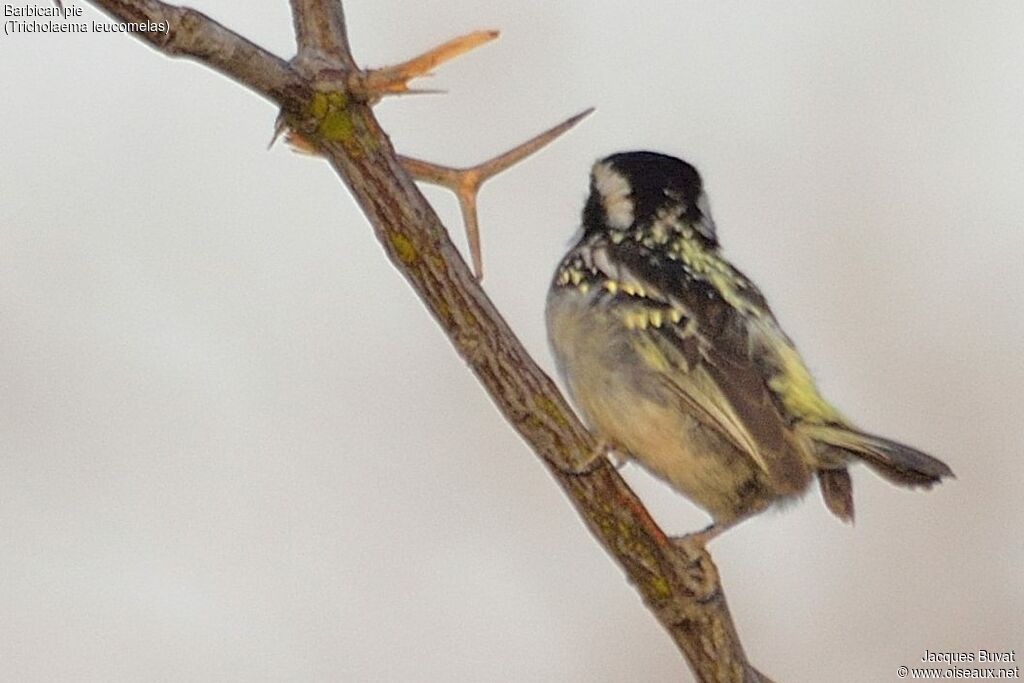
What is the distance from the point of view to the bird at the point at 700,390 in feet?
6.77

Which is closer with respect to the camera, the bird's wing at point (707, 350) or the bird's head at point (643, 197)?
the bird's wing at point (707, 350)

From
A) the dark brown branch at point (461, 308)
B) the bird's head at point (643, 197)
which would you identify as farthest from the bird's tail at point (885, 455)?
the bird's head at point (643, 197)

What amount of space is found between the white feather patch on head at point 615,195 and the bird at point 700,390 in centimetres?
12

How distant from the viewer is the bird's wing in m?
2.04

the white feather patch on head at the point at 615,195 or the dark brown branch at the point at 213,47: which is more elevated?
the white feather patch on head at the point at 615,195

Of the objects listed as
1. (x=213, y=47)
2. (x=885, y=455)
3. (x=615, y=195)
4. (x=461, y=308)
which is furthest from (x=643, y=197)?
(x=213, y=47)

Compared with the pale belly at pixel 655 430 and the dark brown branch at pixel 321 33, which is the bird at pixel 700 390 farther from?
the dark brown branch at pixel 321 33

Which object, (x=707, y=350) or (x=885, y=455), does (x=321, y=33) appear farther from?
(x=885, y=455)

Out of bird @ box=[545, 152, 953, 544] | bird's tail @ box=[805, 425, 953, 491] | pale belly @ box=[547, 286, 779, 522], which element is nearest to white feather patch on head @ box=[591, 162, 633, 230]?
bird @ box=[545, 152, 953, 544]

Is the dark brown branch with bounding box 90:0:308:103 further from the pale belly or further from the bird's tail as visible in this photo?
the bird's tail

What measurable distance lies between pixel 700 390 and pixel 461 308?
723 mm

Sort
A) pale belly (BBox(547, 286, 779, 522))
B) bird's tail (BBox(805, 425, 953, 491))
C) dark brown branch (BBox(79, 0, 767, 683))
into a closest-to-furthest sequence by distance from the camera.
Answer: dark brown branch (BBox(79, 0, 767, 683)), bird's tail (BBox(805, 425, 953, 491)), pale belly (BBox(547, 286, 779, 522))

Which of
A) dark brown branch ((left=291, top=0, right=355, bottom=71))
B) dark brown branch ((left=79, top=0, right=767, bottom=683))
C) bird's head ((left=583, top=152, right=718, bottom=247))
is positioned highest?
bird's head ((left=583, top=152, right=718, bottom=247))

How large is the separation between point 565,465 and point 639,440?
1.92 feet
